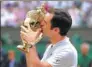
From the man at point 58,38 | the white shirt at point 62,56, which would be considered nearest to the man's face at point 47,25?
the man at point 58,38

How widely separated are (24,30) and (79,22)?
22.9 ft

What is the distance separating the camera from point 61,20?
9.64ft

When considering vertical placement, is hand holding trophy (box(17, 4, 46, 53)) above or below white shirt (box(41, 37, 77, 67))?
above

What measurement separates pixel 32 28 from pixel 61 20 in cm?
Result: 23

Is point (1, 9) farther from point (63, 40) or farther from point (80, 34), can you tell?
point (63, 40)

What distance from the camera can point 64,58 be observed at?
2.92 meters

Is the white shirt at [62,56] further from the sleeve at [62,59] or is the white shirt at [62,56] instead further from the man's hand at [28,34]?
the man's hand at [28,34]

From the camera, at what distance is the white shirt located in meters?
2.92

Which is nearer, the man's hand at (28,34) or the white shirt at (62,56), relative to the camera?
the man's hand at (28,34)

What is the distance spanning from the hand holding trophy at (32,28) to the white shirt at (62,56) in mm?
168

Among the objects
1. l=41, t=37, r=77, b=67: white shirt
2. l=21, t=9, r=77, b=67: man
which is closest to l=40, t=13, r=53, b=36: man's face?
l=21, t=9, r=77, b=67: man

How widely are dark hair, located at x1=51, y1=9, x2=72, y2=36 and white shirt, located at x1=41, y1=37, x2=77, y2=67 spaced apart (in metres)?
0.10

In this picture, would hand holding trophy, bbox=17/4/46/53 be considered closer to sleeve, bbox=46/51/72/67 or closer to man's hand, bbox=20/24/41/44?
man's hand, bbox=20/24/41/44

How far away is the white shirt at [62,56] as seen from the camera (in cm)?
292
